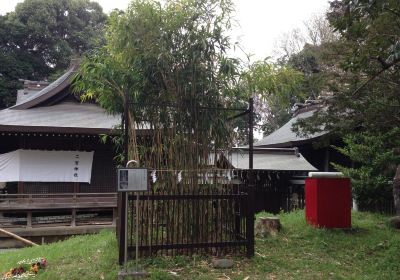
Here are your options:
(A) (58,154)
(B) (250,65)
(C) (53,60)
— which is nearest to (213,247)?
(B) (250,65)

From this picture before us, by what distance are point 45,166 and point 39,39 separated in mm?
24885

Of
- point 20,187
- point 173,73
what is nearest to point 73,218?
point 20,187

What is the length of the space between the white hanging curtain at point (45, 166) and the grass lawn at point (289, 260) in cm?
631

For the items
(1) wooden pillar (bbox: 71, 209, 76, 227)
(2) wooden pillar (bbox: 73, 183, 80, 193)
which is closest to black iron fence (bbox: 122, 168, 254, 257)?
(1) wooden pillar (bbox: 71, 209, 76, 227)

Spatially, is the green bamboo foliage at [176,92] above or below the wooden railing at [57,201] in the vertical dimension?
above

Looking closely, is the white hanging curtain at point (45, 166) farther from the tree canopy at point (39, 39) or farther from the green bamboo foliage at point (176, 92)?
the tree canopy at point (39, 39)

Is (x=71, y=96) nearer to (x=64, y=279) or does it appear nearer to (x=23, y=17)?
(x=64, y=279)

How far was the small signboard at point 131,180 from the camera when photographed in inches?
209

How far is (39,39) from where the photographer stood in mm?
35312

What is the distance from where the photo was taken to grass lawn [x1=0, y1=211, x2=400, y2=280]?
18.6 ft

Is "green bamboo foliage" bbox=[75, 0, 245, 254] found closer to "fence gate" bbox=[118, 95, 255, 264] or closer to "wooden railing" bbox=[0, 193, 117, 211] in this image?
"fence gate" bbox=[118, 95, 255, 264]

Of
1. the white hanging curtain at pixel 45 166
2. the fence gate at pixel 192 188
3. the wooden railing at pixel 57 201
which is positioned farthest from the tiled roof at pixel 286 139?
the fence gate at pixel 192 188

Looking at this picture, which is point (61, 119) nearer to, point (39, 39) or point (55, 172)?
point (55, 172)

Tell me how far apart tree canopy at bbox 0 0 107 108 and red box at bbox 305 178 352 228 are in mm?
28016
